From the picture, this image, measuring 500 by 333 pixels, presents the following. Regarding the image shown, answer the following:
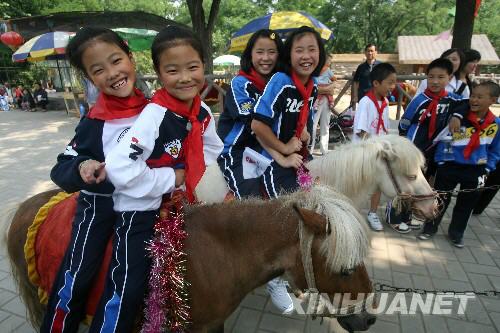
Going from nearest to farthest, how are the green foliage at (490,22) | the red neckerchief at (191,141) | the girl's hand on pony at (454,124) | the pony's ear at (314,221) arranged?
1. the pony's ear at (314,221)
2. the red neckerchief at (191,141)
3. the girl's hand on pony at (454,124)
4. the green foliage at (490,22)

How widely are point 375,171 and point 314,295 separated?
167 centimetres

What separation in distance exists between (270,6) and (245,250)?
38.7m

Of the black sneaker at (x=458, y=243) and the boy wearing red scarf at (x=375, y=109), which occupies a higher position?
the boy wearing red scarf at (x=375, y=109)

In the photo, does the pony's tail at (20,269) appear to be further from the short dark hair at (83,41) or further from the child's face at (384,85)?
the child's face at (384,85)

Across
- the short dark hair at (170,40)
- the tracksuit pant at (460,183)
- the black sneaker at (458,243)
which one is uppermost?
the short dark hair at (170,40)

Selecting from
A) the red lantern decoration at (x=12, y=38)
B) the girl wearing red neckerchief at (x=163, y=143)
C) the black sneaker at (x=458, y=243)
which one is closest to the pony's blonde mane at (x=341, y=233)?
the girl wearing red neckerchief at (x=163, y=143)

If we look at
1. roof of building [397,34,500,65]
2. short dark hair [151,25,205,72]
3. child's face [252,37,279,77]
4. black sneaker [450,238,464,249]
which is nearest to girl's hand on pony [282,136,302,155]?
child's face [252,37,279,77]

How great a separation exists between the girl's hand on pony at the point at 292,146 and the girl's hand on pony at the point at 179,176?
43.0 inches

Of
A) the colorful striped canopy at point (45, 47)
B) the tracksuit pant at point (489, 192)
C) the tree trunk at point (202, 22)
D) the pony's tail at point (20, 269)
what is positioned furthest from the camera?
the colorful striped canopy at point (45, 47)

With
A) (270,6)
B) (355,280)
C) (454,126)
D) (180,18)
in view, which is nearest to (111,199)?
(355,280)

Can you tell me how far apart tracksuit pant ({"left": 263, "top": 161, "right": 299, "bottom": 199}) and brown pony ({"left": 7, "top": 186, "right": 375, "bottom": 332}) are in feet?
2.45

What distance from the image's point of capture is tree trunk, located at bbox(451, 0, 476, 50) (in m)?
6.36

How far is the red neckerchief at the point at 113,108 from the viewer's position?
A: 5.76 feet

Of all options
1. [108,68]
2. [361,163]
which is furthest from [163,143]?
[361,163]
